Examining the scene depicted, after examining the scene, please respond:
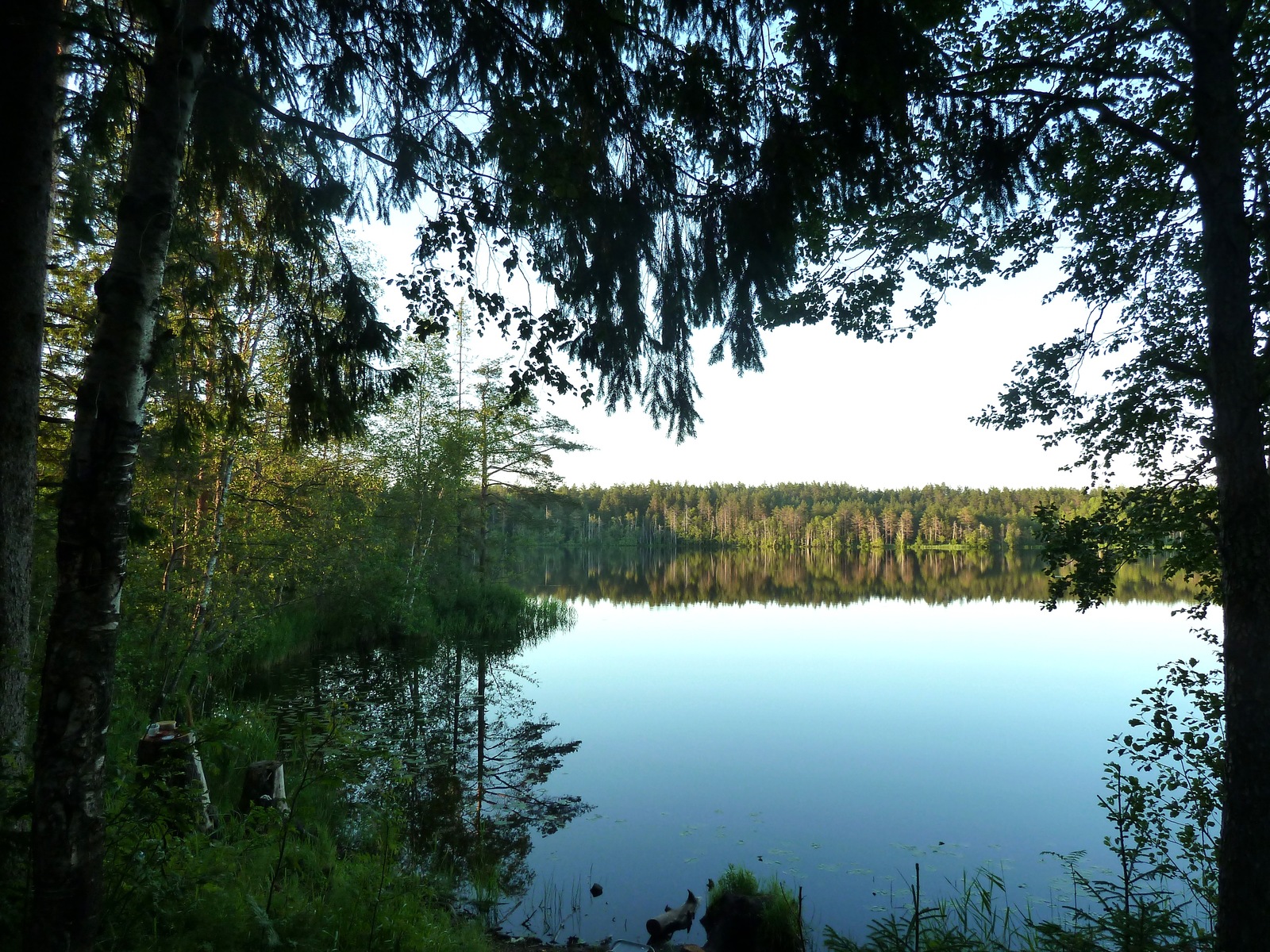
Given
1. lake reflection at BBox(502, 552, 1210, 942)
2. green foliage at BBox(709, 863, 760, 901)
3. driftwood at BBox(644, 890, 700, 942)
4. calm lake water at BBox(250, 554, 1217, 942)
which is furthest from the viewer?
lake reflection at BBox(502, 552, 1210, 942)

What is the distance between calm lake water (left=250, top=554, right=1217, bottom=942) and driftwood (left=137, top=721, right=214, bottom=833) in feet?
9.28

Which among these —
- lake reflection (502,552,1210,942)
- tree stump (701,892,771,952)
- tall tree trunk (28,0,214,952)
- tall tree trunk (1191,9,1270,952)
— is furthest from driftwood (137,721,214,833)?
tall tree trunk (1191,9,1270,952)

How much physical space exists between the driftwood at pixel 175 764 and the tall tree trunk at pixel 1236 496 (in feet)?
17.4

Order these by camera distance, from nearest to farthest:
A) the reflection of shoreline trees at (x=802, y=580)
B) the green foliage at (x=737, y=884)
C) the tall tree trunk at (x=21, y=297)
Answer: the tall tree trunk at (x=21, y=297)
the green foliage at (x=737, y=884)
the reflection of shoreline trees at (x=802, y=580)

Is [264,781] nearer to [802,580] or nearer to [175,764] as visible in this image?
[175,764]

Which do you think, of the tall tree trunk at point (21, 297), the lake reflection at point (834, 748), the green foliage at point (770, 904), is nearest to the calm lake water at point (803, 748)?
the lake reflection at point (834, 748)

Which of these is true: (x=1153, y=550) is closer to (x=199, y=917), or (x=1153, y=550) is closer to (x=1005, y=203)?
(x=1005, y=203)

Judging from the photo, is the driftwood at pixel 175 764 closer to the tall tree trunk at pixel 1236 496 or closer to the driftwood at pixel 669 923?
the driftwood at pixel 669 923

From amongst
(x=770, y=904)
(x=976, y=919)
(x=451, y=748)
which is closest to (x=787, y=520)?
(x=451, y=748)

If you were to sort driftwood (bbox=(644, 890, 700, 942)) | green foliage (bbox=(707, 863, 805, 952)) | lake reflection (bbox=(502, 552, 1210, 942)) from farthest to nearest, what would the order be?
lake reflection (bbox=(502, 552, 1210, 942)), driftwood (bbox=(644, 890, 700, 942)), green foliage (bbox=(707, 863, 805, 952))

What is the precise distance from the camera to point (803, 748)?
11.0 m

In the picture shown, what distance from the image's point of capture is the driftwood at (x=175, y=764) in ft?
9.97

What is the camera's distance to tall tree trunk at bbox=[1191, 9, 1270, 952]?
3594 millimetres

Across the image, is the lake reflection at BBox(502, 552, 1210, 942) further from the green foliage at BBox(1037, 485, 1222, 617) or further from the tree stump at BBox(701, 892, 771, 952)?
the green foliage at BBox(1037, 485, 1222, 617)
